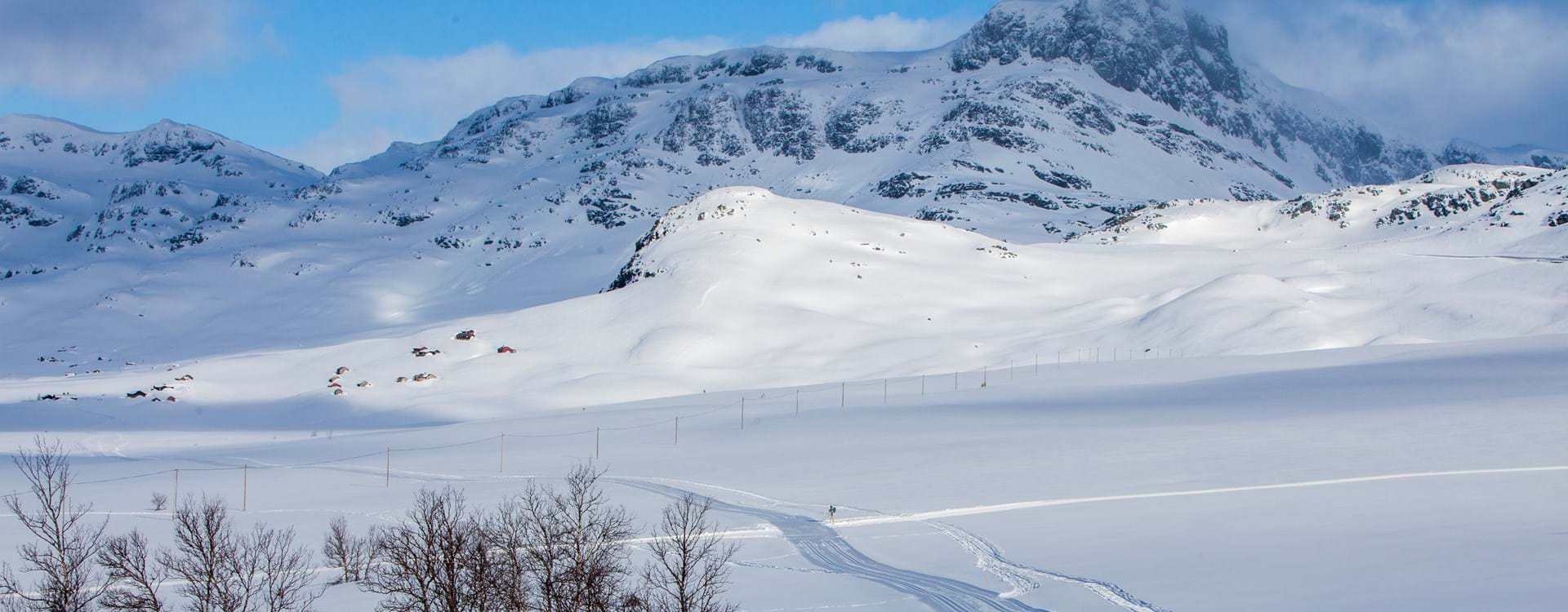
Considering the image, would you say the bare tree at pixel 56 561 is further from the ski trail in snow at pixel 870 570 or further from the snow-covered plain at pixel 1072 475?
the ski trail in snow at pixel 870 570

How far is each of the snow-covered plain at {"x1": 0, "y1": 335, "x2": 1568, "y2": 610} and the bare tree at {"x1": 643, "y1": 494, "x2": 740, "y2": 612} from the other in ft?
3.26

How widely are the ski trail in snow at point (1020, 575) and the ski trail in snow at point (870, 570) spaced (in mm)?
928

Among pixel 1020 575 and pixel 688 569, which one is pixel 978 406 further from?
pixel 688 569

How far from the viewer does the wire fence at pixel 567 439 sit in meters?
50.8

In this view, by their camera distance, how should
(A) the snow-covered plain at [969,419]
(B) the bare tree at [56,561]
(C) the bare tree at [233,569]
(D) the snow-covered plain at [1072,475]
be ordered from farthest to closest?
(A) the snow-covered plain at [969,419], (D) the snow-covered plain at [1072,475], (C) the bare tree at [233,569], (B) the bare tree at [56,561]

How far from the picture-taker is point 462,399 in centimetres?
7938

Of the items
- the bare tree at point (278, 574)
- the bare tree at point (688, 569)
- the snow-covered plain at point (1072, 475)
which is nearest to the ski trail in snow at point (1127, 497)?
the snow-covered plain at point (1072, 475)

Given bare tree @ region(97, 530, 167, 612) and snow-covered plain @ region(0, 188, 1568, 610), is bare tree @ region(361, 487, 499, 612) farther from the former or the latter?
bare tree @ region(97, 530, 167, 612)

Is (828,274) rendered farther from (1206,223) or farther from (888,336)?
(1206,223)

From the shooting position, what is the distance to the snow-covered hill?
11606cm

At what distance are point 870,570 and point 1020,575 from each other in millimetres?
4087

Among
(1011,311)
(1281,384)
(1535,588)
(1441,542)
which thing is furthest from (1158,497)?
(1011,311)

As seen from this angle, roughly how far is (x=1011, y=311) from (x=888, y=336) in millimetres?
14296

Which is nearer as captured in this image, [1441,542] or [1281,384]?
[1441,542]
